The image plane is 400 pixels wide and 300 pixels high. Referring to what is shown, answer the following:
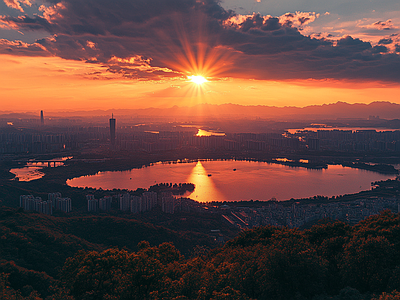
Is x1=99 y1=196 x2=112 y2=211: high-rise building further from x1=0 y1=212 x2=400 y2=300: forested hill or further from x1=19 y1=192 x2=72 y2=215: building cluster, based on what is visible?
x1=0 y1=212 x2=400 y2=300: forested hill

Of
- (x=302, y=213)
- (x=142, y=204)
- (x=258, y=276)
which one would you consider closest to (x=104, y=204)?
(x=142, y=204)

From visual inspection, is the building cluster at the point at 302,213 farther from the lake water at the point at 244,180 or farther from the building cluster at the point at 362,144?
the building cluster at the point at 362,144

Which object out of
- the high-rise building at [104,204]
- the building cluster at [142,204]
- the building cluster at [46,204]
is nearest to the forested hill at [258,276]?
the building cluster at [142,204]

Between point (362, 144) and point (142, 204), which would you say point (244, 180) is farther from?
point (362, 144)

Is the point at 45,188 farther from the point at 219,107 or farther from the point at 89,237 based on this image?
the point at 219,107

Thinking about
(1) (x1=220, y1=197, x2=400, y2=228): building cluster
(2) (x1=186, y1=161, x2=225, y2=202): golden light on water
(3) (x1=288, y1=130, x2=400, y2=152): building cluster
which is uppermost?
(3) (x1=288, y1=130, x2=400, y2=152): building cluster

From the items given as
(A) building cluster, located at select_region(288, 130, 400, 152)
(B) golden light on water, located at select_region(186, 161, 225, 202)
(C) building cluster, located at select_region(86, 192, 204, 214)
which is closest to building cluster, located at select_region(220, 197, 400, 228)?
(C) building cluster, located at select_region(86, 192, 204, 214)

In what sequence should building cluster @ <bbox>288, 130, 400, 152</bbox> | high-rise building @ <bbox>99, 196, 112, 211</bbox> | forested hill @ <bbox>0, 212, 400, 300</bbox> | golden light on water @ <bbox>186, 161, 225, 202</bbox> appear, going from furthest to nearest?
1. building cluster @ <bbox>288, 130, 400, 152</bbox>
2. golden light on water @ <bbox>186, 161, 225, 202</bbox>
3. high-rise building @ <bbox>99, 196, 112, 211</bbox>
4. forested hill @ <bbox>0, 212, 400, 300</bbox>
